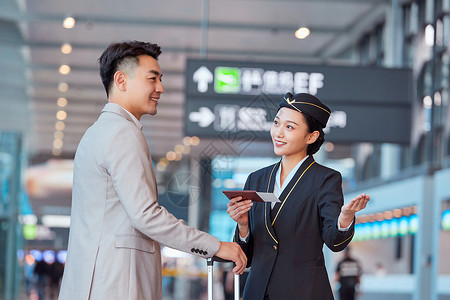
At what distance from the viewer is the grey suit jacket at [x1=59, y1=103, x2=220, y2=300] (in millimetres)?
2684

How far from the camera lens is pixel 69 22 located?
11648 mm

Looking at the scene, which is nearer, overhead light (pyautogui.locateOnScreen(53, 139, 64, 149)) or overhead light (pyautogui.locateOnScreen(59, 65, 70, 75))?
overhead light (pyautogui.locateOnScreen(59, 65, 70, 75))

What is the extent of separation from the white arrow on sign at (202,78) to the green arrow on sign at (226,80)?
0.07m

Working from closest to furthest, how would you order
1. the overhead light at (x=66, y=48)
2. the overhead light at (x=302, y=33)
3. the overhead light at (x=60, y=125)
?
1. the overhead light at (x=302, y=33)
2. the overhead light at (x=66, y=48)
3. the overhead light at (x=60, y=125)

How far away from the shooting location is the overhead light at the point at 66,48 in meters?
13.3

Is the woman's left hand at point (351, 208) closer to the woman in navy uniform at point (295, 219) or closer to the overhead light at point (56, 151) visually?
the woman in navy uniform at point (295, 219)

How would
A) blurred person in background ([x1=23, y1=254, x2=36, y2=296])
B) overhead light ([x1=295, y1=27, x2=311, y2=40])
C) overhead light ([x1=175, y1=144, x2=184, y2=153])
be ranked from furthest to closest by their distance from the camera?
blurred person in background ([x1=23, y1=254, x2=36, y2=296]) < overhead light ([x1=175, y1=144, x2=184, y2=153]) < overhead light ([x1=295, y1=27, x2=311, y2=40])

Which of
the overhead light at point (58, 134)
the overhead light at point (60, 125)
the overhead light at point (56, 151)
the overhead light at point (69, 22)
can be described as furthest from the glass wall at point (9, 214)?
the overhead light at point (56, 151)

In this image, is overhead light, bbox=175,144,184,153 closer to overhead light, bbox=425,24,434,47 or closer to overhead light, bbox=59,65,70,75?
overhead light, bbox=59,65,70,75

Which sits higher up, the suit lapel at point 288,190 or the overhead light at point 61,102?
the overhead light at point 61,102

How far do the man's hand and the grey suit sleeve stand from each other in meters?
0.03

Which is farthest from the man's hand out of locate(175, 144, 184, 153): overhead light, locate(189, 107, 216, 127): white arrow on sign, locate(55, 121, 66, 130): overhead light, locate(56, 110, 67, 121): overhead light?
locate(175, 144, 184, 153): overhead light

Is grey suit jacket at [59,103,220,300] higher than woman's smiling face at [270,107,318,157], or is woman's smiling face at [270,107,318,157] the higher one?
woman's smiling face at [270,107,318,157]

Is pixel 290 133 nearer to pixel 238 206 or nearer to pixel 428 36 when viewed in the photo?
pixel 238 206
